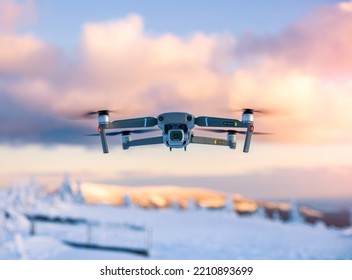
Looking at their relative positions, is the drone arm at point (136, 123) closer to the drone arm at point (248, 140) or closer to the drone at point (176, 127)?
the drone at point (176, 127)


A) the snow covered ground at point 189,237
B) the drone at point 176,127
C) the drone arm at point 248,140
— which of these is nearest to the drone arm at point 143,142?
the drone at point 176,127

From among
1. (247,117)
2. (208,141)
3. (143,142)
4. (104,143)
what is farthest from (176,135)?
(104,143)

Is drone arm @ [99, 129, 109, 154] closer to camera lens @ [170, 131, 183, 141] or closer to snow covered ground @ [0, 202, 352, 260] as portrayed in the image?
camera lens @ [170, 131, 183, 141]

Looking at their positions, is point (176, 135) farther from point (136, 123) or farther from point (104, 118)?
point (104, 118)

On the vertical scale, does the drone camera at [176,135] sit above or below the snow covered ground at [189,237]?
above

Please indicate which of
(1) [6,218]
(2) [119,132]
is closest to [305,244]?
(1) [6,218]
